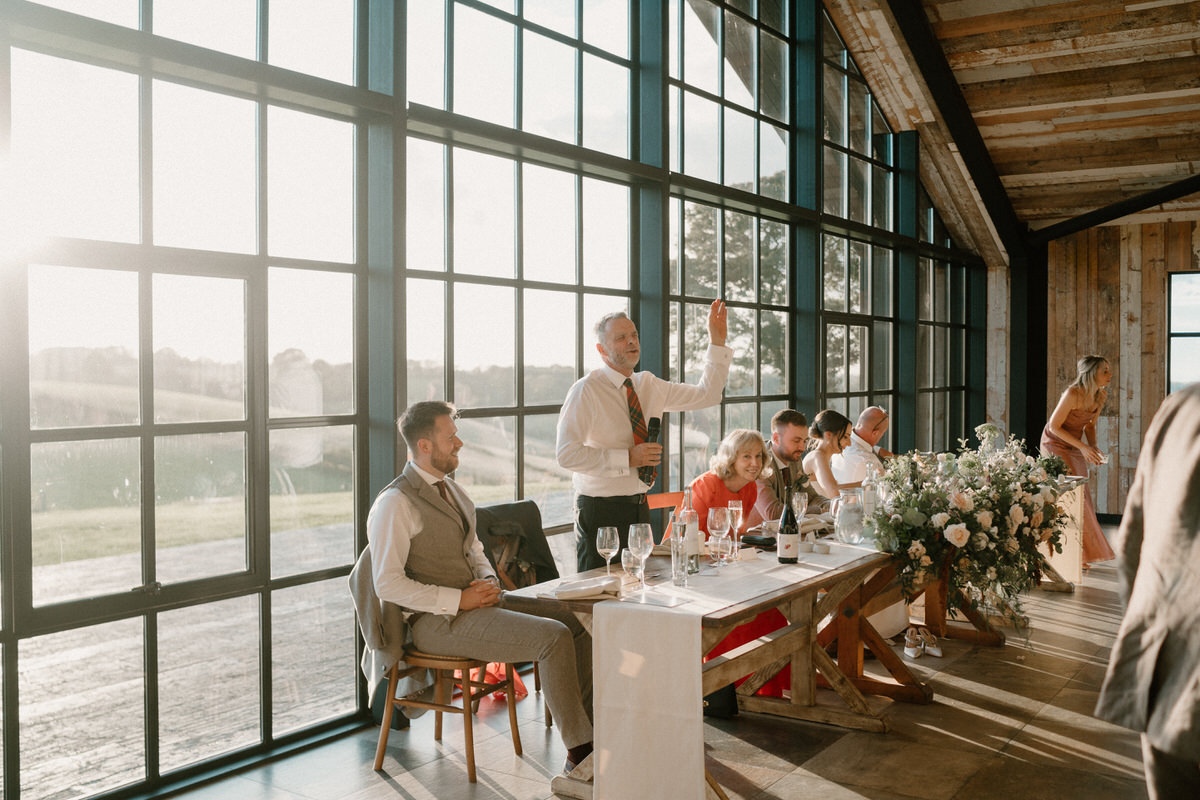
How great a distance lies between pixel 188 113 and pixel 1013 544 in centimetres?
365

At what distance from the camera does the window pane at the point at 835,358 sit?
7398mm

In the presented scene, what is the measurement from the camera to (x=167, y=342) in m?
3.44

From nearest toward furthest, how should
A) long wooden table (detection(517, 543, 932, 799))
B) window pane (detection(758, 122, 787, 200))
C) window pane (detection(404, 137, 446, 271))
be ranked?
long wooden table (detection(517, 543, 932, 799)), window pane (detection(404, 137, 446, 271)), window pane (detection(758, 122, 787, 200))

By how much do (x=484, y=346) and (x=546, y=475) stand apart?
0.77 metres

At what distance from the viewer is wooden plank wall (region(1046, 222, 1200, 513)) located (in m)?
9.33

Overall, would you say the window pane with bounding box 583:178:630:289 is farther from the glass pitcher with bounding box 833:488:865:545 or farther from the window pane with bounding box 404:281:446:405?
the glass pitcher with bounding box 833:488:865:545

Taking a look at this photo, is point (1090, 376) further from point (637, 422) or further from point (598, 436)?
point (598, 436)

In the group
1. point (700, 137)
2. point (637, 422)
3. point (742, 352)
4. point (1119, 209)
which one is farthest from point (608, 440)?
point (1119, 209)

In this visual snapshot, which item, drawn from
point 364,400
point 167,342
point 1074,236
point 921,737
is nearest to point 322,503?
point 364,400

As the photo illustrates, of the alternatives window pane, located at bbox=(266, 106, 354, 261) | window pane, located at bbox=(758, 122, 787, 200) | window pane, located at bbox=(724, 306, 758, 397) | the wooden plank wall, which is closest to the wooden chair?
window pane, located at bbox=(266, 106, 354, 261)

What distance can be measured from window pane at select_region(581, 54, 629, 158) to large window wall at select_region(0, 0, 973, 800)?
0.02 metres

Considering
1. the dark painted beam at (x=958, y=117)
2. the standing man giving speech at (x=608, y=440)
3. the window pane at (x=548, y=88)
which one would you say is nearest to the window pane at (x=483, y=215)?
the window pane at (x=548, y=88)

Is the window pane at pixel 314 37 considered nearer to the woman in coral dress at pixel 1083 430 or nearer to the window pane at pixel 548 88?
the window pane at pixel 548 88

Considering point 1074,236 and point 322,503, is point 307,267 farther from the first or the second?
point 1074,236
